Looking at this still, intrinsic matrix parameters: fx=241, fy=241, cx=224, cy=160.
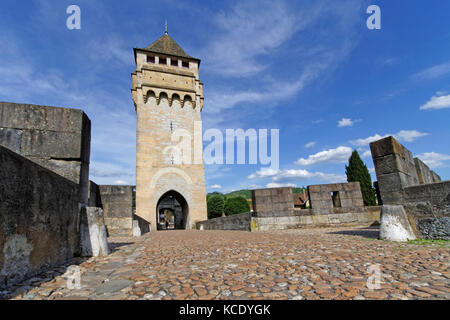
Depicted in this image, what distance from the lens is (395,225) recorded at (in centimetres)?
468

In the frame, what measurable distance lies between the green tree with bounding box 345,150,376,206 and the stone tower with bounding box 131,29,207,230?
1762cm

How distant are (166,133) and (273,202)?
13.5 meters

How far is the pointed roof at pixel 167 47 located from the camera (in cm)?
2286

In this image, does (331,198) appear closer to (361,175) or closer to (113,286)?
(113,286)

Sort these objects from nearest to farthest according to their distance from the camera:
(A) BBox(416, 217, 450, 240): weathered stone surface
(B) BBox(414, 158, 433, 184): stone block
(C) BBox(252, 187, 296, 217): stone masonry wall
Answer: (A) BBox(416, 217, 450, 240): weathered stone surface, (B) BBox(414, 158, 433, 184): stone block, (C) BBox(252, 187, 296, 217): stone masonry wall

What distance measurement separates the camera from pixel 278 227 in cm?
947

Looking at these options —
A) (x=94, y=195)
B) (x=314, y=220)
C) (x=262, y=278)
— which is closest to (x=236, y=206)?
(x=314, y=220)

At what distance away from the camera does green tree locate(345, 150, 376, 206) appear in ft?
84.3

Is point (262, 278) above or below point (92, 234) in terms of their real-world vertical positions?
below

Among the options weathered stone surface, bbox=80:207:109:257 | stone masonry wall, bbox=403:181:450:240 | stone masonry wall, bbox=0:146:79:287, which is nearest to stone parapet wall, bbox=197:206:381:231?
stone masonry wall, bbox=403:181:450:240

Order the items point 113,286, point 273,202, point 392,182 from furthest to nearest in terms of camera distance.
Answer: point 273,202 < point 392,182 < point 113,286

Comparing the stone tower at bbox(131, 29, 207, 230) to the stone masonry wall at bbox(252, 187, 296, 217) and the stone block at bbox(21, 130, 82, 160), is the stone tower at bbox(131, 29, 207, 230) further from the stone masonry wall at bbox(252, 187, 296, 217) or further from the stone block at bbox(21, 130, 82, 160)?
the stone block at bbox(21, 130, 82, 160)
